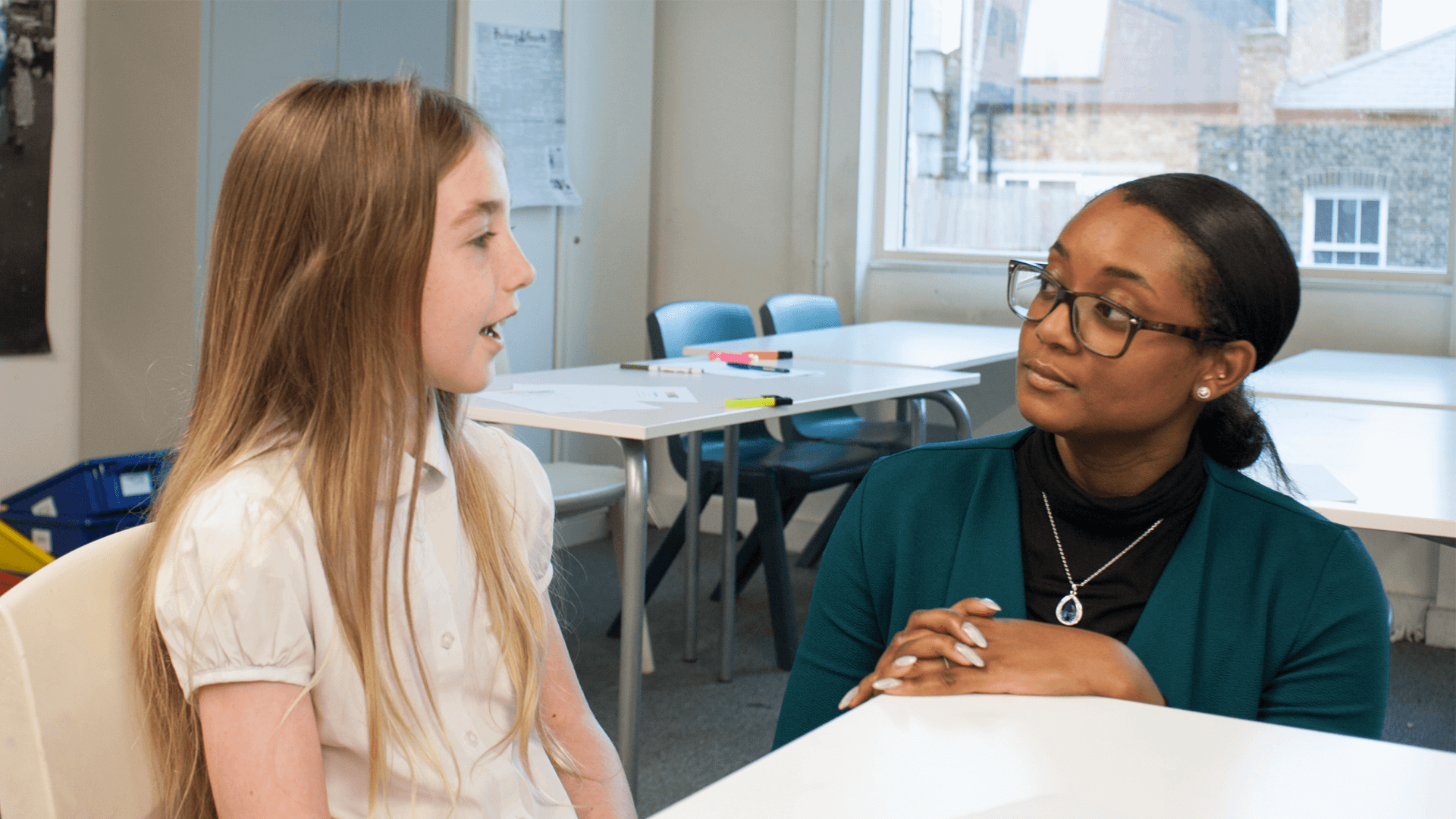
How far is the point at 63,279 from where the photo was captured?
11.0 ft

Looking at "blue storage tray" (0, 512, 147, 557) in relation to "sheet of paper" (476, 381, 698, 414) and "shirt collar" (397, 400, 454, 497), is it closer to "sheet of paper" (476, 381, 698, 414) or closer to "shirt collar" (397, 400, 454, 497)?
"sheet of paper" (476, 381, 698, 414)

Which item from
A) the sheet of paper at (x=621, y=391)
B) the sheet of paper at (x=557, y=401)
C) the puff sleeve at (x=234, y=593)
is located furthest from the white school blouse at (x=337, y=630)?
the sheet of paper at (x=621, y=391)

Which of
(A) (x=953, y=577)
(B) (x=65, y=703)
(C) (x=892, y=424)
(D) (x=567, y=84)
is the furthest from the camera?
(D) (x=567, y=84)

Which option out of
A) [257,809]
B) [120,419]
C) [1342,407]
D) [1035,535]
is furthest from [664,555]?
[257,809]

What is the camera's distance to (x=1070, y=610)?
1.15 m

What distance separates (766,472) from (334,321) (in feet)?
7.65

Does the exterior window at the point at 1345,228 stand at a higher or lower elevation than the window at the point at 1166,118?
lower

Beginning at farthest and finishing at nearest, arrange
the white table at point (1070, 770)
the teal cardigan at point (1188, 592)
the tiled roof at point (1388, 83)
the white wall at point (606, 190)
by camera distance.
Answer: the white wall at point (606, 190), the tiled roof at point (1388, 83), the teal cardigan at point (1188, 592), the white table at point (1070, 770)

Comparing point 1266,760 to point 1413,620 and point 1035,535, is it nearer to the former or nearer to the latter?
point 1035,535

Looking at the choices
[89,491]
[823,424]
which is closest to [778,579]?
[823,424]

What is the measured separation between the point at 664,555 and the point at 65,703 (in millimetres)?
2721

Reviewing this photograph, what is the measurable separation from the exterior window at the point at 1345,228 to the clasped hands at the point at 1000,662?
3383 mm

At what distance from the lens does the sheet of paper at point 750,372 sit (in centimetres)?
288

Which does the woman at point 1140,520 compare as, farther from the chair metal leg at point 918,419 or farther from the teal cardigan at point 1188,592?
the chair metal leg at point 918,419
